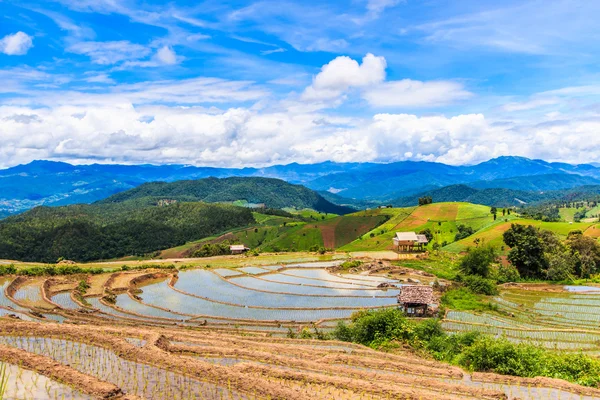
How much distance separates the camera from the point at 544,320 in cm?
3866

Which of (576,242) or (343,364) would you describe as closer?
(343,364)

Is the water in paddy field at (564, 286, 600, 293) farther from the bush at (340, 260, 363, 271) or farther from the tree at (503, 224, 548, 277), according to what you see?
the bush at (340, 260, 363, 271)

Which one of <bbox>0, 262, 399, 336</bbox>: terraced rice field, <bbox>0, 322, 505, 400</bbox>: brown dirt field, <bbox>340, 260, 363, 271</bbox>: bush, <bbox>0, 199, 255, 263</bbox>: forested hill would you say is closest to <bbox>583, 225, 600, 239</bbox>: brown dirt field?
<bbox>340, 260, 363, 271</bbox>: bush

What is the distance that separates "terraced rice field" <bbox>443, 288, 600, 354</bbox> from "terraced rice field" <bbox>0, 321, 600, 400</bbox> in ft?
40.9

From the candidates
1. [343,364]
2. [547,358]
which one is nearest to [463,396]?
[343,364]

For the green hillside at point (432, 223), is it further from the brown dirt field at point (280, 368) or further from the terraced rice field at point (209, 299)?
the brown dirt field at point (280, 368)

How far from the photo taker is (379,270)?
67.0 m

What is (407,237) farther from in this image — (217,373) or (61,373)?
(61,373)

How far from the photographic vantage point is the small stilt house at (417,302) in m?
39.3

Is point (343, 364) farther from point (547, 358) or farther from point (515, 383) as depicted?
point (547, 358)

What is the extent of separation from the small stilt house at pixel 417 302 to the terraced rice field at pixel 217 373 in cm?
1484

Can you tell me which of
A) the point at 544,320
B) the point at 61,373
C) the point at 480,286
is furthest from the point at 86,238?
the point at 544,320

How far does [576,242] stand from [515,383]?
192 ft

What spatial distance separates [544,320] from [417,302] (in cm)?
1224
